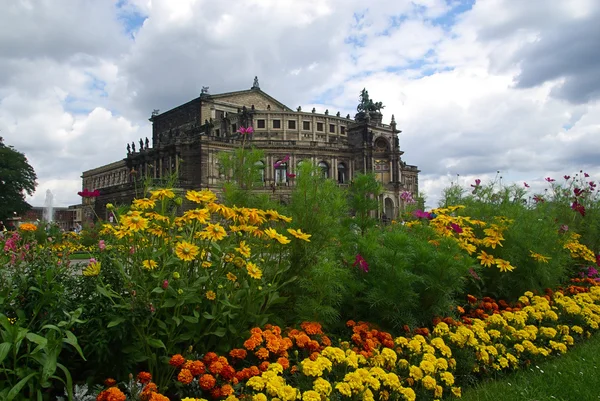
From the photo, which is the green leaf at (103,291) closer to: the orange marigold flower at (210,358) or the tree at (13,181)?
the orange marigold flower at (210,358)

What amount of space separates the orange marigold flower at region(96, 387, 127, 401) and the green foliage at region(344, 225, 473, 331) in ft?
8.73

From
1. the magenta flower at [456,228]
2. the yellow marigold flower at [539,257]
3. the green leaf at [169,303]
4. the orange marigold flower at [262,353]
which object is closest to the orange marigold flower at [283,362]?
the orange marigold flower at [262,353]

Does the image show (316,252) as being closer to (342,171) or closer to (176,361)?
(176,361)

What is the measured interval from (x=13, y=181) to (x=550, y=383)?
5277 centimetres

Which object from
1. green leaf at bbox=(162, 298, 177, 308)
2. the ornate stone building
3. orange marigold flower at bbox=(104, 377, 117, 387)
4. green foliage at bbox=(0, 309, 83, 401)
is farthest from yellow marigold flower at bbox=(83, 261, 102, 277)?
the ornate stone building

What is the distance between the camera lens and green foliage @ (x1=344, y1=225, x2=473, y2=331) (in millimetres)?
4836

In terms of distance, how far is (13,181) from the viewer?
46.8m

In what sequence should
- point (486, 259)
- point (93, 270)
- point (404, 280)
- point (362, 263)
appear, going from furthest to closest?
1. point (486, 259)
2. point (362, 263)
3. point (404, 280)
4. point (93, 270)

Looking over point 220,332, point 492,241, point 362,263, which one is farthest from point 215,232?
point 492,241

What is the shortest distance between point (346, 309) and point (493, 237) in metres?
2.50

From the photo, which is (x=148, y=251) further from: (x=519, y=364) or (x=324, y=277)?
(x=519, y=364)

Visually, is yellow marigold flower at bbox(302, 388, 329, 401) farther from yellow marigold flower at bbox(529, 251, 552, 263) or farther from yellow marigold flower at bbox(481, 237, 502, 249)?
yellow marigold flower at bbox(529, 251, 552, 263)

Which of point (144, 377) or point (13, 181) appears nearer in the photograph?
point (144, 377)

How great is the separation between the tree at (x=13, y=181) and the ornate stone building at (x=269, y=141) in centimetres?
798
